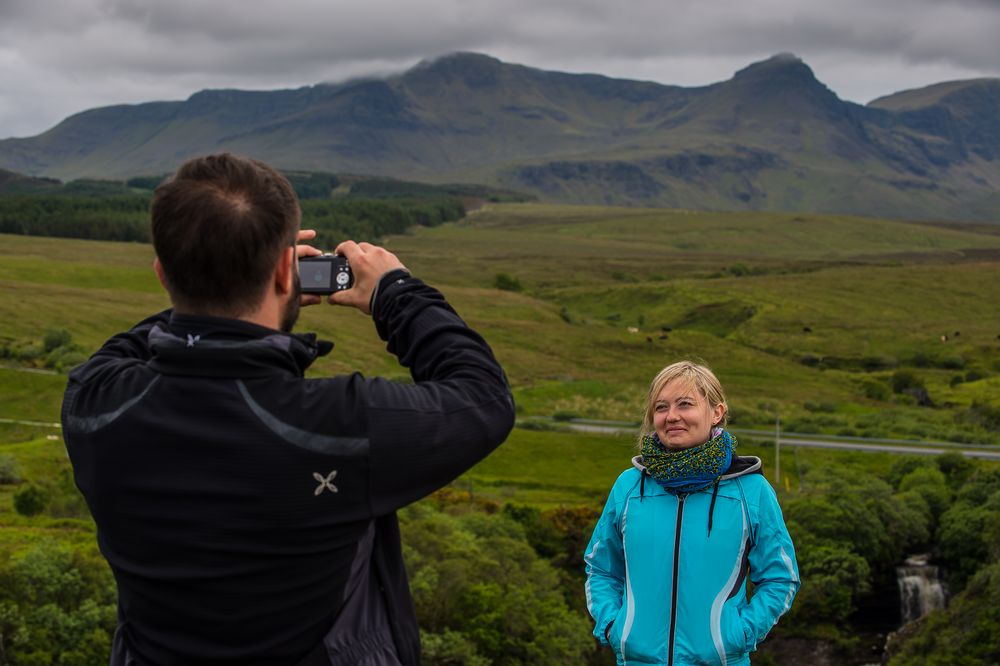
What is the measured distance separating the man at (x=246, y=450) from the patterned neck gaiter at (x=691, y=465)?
103 inches

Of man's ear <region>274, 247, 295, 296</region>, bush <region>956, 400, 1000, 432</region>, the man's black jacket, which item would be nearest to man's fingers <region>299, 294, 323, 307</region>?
man's ear <region>274, 247, 295, 296</region>

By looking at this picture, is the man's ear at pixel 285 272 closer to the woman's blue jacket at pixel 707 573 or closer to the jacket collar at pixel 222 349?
the jacket collar at pixel 222 349

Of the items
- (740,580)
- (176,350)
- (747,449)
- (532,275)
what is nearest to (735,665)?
(740,580)

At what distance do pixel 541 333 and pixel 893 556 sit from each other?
78.4 meters

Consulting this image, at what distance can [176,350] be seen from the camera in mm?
3617

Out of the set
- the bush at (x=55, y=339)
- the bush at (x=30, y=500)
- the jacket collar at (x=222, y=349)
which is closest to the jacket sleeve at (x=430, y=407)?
the jacket collar at (x=222, y=349)

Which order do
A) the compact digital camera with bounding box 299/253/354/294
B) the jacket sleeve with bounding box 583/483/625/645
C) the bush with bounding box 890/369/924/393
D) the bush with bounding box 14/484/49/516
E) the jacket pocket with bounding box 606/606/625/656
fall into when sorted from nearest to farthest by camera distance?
the compact digital camera with bounding box 299/253/354/294 < the jacket pocket with bounding box 606/606/625/656 < the jacket sleeve with bounding box 583/483/625/645 < the bush with bounding box 14/484/49/516 < the bush with bounding box 890/369/924/393

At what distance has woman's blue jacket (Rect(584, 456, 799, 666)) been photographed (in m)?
6.05

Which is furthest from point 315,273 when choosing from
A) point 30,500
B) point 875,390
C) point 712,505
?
point 875,390

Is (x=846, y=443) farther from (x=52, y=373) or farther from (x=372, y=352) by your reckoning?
(x=52, y=373)

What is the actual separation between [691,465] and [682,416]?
0.36m

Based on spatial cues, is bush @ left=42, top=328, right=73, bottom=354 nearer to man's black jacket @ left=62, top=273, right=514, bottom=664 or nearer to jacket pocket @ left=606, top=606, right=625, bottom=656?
jacket pocket @ left=606, top=606, right=625, bottom=656

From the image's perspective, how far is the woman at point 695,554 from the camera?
6.06 meters

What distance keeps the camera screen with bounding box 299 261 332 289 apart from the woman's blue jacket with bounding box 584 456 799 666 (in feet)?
9.41
